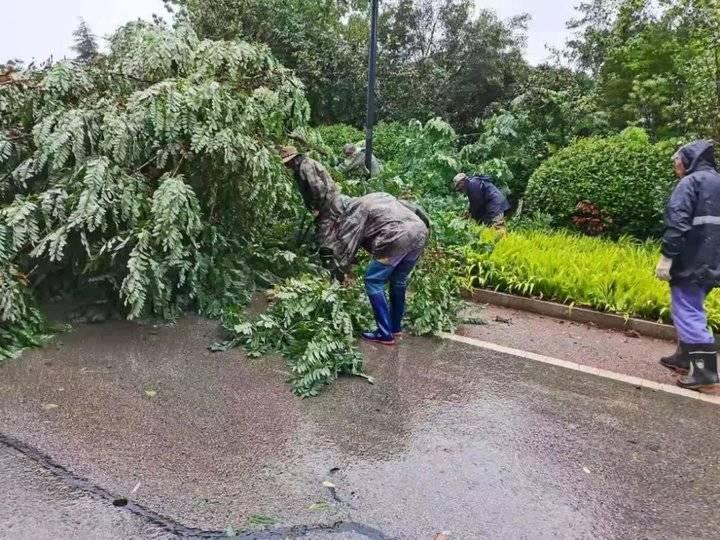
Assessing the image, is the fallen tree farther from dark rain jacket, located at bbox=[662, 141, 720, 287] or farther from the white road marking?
dark rain jacket, located at bbox=[662, 141, 720, 287]

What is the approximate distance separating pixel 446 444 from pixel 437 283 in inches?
96.5

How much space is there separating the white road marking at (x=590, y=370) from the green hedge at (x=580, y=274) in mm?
1319

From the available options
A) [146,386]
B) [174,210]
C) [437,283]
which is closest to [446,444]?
[146,386]

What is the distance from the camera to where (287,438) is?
371cm

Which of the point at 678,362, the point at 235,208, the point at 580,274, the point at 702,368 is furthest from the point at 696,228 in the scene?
the point at 235,208

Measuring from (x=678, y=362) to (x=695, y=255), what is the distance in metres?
0.96

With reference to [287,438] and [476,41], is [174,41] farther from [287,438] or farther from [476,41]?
[476,41]

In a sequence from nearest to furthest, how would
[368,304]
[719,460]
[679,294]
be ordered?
[719,460] < [679,294] < [368,304]

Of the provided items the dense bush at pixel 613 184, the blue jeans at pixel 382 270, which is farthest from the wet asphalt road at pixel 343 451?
the dense bush at pixel 613 184

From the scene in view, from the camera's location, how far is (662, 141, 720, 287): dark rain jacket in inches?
180

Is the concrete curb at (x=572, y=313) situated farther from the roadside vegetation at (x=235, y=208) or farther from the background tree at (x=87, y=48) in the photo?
the background tree at (x=87, y=48)

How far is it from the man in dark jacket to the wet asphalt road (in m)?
0.37

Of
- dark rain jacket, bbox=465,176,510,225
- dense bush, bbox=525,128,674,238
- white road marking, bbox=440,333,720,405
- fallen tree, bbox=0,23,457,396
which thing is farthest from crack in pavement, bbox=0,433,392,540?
dense bush, bbox=525,128,674,238

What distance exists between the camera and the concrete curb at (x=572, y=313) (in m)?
5.95
